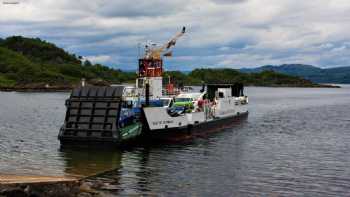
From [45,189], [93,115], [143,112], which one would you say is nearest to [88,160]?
[93,115]

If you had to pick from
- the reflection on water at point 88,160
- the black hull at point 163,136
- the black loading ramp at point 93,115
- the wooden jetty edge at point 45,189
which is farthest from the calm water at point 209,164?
the wooden jetty edge at point 45,189

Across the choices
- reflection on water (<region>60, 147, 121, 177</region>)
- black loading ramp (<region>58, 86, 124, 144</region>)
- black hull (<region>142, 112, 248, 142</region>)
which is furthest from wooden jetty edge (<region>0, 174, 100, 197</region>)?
black hull (<region>142, 112, 248, 142</region>)

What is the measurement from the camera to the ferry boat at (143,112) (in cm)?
3578

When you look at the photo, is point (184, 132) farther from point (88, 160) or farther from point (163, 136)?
point (88, 160)

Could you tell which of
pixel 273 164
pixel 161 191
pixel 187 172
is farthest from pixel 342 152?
pixel 161 191

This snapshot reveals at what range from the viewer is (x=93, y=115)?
3603cm

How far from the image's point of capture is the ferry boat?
3578cm

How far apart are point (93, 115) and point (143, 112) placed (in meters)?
4.48

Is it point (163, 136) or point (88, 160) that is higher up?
point (163, 136)

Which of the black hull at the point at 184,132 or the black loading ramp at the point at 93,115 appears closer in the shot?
the black loading ramp at the point at 93,115

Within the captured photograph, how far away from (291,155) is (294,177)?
9.01 m

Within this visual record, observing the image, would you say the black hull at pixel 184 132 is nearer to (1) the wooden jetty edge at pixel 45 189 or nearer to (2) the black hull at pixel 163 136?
(2) the black hull at pixel 163 136

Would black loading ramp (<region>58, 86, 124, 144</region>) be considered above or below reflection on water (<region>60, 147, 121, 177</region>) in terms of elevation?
above

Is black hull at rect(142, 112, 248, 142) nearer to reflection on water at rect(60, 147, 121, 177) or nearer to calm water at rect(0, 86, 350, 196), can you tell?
calm water at rect(0, 86, 350, 196)
